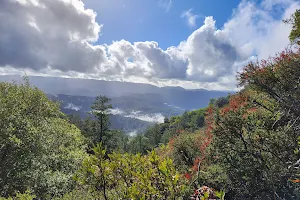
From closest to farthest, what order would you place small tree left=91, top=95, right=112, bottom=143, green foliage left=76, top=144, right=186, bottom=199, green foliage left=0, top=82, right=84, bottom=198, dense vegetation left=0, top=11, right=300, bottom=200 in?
green foliage left=76, top=144, right=186, bottom=199
dense vegetation left=0, top=11, right=300, bottom=200
green foliage left=0, top=82, right=84, bottom=198
small tree left=91, top=95, right=112, bottom=143

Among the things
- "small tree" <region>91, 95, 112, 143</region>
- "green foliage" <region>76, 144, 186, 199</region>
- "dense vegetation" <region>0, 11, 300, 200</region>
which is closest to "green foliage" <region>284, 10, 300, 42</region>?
"dense vegetation" <region>0, 11, 300, 200</region>

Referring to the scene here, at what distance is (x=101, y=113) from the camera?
35812 mm

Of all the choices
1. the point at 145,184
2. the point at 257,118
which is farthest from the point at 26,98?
the point at 145,184

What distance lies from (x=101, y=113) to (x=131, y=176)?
112 feet

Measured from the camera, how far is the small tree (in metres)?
35.8

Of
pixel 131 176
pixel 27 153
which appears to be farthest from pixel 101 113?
pixel 131 176

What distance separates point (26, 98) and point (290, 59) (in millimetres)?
14820

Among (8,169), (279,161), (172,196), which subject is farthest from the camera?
(8,169)

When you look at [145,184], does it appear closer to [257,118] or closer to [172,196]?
[172,196]

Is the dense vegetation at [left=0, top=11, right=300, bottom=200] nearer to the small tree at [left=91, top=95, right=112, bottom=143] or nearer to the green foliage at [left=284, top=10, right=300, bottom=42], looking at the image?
the green foliage at [left=284, top=10, right=300, bottom=42]

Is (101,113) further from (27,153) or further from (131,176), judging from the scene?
(131,176)

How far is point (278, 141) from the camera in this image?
665 cm

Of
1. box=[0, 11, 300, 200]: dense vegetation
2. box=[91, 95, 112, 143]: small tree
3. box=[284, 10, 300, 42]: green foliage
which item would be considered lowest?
box=[91, 95, 112, 143]: small tree

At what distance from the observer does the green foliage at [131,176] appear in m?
2.08
